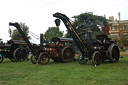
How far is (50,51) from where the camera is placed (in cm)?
1265

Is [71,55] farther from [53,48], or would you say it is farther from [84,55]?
[84,55]

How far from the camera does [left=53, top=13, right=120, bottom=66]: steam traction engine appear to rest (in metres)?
10.5

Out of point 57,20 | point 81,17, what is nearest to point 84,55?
point 57,20

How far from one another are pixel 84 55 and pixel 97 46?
1115 mm

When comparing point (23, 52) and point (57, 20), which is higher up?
point (57, 20)

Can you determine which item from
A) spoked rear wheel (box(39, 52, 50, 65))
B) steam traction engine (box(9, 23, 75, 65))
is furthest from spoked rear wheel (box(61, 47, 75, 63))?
spoked rear wheel (box(39, 52, 50, 65))

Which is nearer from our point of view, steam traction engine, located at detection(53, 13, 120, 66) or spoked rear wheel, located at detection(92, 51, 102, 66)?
spoked rear wheel, located at detection(92, 51, 102, 66)

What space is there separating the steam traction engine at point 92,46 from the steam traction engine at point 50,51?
2.16 meters

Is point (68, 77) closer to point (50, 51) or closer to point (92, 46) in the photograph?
point (92, 46)

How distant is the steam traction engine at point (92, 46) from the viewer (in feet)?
34.3

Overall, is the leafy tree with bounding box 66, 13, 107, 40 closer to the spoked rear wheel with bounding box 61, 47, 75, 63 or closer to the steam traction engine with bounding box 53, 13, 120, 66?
the spoked rear wheel with bounding box 61, 47, 75, 63

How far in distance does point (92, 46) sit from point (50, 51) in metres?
3.60

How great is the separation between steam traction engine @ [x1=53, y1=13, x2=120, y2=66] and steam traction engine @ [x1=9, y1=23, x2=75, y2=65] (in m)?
2.16

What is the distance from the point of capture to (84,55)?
1072cm
